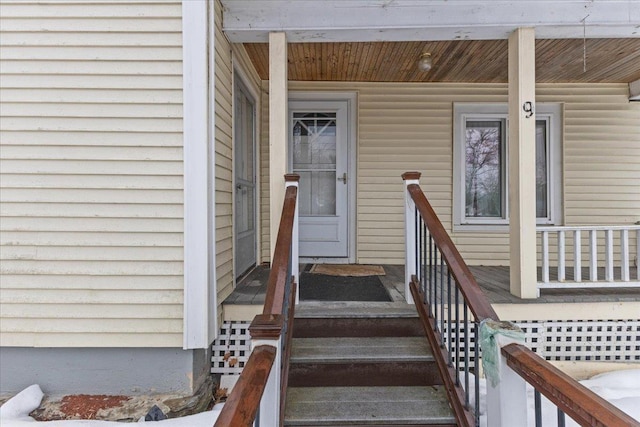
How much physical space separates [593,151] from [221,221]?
4.51m

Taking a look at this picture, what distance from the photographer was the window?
4449 mm

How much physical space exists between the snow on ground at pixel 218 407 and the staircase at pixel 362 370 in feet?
1.48

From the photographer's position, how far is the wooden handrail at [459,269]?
1.63 meters

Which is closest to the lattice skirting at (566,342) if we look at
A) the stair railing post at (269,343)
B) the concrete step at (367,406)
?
the concrete step at (367,406)

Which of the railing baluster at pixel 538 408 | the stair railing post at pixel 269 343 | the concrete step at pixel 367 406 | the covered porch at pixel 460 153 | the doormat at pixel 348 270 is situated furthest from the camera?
the covered porch at pixel 460 153

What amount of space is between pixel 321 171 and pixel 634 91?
386 centimetres

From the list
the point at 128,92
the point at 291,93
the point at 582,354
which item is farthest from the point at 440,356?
the point at 291,93

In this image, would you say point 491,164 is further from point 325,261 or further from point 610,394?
point 610,394

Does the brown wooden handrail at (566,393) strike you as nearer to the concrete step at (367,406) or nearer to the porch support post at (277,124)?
the concrete step at (367,406)

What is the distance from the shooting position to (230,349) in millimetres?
2805

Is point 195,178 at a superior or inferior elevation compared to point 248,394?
superior

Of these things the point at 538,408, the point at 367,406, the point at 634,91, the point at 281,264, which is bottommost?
the point at 367,406

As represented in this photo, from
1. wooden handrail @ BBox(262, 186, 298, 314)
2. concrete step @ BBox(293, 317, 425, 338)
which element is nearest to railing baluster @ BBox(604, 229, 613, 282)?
concrete step @ BBox(293, 317, 425, 338)

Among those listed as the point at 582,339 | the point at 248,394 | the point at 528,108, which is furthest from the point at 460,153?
the point at 248,394
